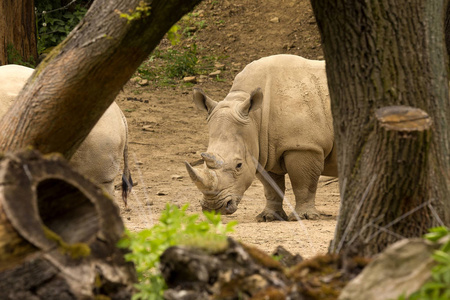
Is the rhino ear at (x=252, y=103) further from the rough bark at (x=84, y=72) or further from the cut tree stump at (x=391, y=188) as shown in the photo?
the cut tree stump at (x=391, y=188)

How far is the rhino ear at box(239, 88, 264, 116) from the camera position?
7.73 m

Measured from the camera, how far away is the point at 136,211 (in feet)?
28.5

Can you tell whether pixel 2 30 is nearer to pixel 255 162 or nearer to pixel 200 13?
pixel 255 162

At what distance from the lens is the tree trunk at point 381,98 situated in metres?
3.63

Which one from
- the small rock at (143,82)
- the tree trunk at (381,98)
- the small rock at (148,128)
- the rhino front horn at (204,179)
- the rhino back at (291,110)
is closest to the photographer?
the tree trunk at (381,98)

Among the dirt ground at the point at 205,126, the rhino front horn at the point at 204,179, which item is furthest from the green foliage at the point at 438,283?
the rhino front horn at the point at 204,179

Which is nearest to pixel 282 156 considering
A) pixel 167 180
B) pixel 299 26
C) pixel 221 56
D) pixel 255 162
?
pixel 255 162

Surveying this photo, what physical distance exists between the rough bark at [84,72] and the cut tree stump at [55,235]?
39.3 inches

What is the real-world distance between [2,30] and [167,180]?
3055 mm

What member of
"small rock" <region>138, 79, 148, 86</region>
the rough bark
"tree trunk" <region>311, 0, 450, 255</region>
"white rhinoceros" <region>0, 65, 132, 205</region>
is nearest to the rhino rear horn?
"white rhinoceros" <region>0, 65, 132, 205</region>

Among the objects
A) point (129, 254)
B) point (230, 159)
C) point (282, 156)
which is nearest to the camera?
→ point (129, 254)

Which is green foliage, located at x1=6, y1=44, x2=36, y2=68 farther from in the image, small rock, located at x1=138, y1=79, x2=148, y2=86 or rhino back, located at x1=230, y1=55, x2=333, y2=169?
small rock, located at x1=138, y1=79, x2=148, y2=86

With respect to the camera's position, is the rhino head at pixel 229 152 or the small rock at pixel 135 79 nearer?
the rhino head at pixel 229 152

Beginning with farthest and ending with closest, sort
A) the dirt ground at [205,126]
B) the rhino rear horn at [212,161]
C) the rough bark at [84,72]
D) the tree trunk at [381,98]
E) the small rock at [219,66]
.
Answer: the small rock at [219,66]
the rhino rear horn at [212,161]
the dirt ground at [205,126]
the rough bark at [84,72]
the tree trunk at [381,98]
